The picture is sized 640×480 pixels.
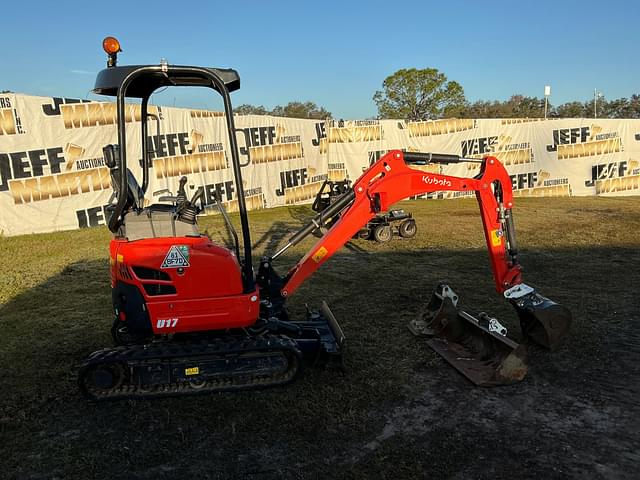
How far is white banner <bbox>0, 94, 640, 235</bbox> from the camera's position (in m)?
13.1

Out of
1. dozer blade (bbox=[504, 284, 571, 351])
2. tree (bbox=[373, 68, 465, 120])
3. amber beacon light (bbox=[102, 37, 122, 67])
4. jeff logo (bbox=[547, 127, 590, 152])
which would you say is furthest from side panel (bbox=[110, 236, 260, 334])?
tree (bbox=[373, 68, 465, 120])

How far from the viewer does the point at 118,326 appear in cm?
492

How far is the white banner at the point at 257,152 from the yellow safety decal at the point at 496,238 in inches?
185

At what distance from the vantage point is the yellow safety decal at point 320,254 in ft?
17.0

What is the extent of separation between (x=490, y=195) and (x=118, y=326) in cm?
417

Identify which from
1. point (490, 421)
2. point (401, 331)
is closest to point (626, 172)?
point (401, 331)

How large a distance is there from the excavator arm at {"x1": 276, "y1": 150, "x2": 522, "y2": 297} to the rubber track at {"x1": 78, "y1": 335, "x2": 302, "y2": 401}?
0.88 metres

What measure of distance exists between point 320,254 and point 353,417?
5.76 ft

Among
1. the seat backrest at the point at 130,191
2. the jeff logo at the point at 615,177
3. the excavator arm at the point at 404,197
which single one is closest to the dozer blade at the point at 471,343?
the excavator arm at the point at 404,197

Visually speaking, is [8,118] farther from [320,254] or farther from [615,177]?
[615,177]

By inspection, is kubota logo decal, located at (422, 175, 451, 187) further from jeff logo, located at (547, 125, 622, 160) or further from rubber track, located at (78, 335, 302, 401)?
jeff logo, located at (547, 125, 622, 160)

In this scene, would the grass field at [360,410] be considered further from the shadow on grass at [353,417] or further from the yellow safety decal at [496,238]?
the yellow safety decal at [496,238]

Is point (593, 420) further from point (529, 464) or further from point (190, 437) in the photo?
point (190, 437)

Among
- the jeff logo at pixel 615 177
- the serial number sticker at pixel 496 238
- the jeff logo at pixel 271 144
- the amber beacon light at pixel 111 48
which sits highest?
the amber beacon light at pixel 111 48
